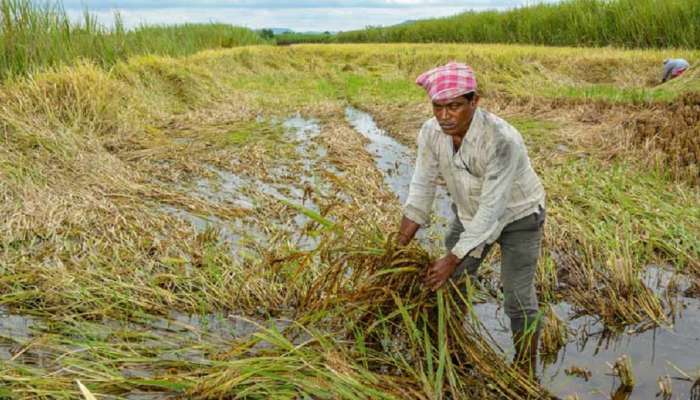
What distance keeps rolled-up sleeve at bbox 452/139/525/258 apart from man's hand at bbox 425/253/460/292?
6cm

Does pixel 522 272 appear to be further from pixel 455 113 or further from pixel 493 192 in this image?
pixel 455 113

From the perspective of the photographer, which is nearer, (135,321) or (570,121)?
(135,321)

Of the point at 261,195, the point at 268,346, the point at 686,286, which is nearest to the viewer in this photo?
the point at 268,346

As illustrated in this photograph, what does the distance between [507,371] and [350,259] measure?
2.74ft

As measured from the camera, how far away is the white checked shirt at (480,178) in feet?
8.25

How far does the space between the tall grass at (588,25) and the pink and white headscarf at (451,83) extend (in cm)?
1444

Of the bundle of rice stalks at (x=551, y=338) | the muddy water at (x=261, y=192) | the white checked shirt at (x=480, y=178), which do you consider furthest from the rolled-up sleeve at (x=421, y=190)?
the muddy water at (x=261, y=192)

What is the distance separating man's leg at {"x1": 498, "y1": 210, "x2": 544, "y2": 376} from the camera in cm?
277

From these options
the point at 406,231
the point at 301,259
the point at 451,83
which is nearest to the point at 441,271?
the point at 406,231

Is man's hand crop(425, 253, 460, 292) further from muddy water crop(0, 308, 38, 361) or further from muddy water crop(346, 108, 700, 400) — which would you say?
muddy water crop(0, 308, 38, 361)

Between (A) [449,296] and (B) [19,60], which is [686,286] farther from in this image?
(B) [19,60]

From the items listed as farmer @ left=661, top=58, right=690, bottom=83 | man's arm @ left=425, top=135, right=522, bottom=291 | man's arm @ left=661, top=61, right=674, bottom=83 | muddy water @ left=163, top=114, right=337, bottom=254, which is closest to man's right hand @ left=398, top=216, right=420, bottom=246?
man's arm @ left=425, top=135, right=522, bottom=291

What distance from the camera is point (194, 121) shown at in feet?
29.1

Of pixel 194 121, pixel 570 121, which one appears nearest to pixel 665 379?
pixel 570 121
